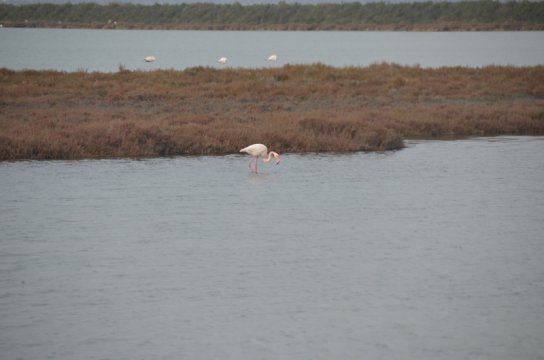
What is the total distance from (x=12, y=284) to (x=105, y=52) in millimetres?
64490

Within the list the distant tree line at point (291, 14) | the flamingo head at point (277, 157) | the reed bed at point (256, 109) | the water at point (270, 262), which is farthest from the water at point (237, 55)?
the distant tree line at point (291, 14)

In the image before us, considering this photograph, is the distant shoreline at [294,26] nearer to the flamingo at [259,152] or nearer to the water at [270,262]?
the water at [270,262]

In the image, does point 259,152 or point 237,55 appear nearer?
point 259,152

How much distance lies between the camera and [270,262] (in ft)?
47.3

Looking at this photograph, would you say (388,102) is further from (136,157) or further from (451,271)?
(451,271)

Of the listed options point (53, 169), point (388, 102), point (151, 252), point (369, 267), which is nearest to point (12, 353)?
point (151, 252)

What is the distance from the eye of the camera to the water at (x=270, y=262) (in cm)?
1124

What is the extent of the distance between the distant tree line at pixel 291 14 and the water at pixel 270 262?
124146 millimetres

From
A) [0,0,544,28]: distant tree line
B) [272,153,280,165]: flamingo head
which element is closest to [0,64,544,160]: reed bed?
[272,153,280,165]: flamingo head

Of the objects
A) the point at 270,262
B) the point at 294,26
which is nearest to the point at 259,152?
the point at 270,262

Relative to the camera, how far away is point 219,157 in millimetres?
24797

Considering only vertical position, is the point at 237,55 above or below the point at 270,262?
above

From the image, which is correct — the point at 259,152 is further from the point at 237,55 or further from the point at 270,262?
the point at 237,55

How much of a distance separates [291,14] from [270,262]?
467 ft
